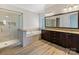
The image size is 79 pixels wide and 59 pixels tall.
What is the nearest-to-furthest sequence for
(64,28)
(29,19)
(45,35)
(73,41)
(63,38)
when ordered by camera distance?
(29,19), (45,35), (64,28), (73,41), (63,38)

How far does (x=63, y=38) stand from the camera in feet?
8.71

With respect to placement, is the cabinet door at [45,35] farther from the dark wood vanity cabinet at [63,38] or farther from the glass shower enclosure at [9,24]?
the glass shower enclosure at [9,24]

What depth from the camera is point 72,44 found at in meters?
2.36

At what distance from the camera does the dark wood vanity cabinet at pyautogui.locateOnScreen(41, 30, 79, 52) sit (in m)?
2.21

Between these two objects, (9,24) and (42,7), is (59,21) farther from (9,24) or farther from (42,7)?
(9,24)

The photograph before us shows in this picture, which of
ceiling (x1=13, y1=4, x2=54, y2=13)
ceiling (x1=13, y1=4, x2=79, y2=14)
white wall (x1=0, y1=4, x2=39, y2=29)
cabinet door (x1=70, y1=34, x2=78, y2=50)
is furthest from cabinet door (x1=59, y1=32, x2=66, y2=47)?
ceiling (x1=13, y1=4, x2=54, y2=13)

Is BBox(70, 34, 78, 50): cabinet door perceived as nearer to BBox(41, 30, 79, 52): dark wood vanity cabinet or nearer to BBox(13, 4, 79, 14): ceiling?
BBox(41, 30, 79, 52): dark wood vanity cabinet

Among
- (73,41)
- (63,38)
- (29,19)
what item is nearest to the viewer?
(29,19)

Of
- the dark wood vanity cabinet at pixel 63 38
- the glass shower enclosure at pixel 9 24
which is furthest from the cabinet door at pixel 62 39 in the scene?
the glass shower enclosure at pixel 9 24

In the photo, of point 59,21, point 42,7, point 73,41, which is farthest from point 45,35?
point 73,41

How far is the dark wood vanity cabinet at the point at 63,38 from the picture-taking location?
7.25ft
